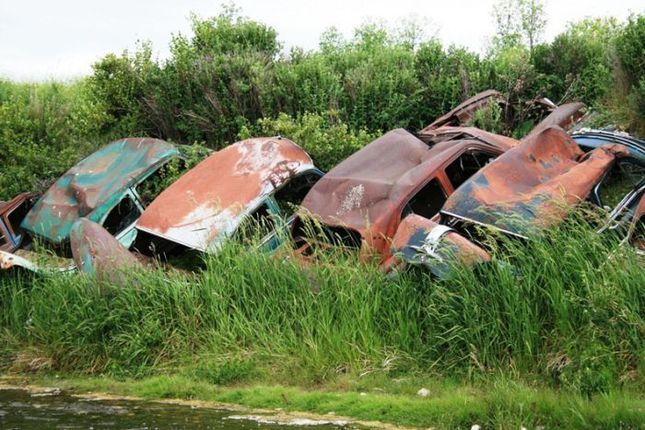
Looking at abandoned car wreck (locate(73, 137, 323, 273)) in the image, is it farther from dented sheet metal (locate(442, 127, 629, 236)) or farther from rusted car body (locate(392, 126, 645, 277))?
dented sheet metal (locate(442, 127, 629, 236))

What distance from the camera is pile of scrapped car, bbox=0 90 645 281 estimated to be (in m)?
9.34

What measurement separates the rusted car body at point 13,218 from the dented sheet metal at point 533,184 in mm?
6656

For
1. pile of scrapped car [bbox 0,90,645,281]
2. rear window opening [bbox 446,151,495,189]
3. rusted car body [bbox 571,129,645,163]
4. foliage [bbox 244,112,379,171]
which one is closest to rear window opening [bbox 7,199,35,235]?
pile of scrapped car [bbox 0,90,645,281]

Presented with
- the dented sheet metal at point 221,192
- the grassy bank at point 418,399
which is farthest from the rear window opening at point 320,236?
the grassy bank at point 418,399

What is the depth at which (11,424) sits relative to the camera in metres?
8.10

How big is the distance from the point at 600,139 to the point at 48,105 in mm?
11265

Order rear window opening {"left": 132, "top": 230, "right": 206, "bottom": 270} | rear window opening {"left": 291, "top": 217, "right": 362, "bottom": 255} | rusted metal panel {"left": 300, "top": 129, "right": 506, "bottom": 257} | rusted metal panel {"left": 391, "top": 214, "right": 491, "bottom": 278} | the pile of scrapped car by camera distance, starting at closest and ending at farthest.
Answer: rusted metal panel {"left": 391, "top": 214, "right": 491, "bottom": 278} < the pile of scrapped car < rusted metal panel {"left": 300, "top": 129, "right": 506, "bottom": 257} < rear window opening {"left": 291, "top": 217, "right": 362, "bottom": 255} < rear window opening {"left": 132, "top": 230, "right": 206, "bottom": 270}

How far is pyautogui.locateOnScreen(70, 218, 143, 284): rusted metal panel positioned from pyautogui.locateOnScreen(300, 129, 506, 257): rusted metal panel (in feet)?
7.15

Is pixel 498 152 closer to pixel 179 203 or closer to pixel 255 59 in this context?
pixel 179 203

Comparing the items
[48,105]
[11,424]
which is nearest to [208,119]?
[48,105]

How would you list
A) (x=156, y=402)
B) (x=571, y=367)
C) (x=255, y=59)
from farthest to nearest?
1. (x=255, y=59)
2. (x=156, y=402)
3. (x=571, y=367)

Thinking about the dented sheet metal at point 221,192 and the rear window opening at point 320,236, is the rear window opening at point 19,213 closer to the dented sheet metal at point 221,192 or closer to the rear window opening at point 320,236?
the dented sheet metal at point 221,192

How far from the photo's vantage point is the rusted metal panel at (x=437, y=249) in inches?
350

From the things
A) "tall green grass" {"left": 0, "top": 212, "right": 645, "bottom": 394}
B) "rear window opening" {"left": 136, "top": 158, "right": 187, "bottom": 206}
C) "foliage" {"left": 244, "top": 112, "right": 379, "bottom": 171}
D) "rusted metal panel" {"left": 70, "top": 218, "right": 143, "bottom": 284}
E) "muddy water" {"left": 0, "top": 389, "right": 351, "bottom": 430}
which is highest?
"foliage" {"left": 244, "top": 112, "right": 379, "bottom": 171}
